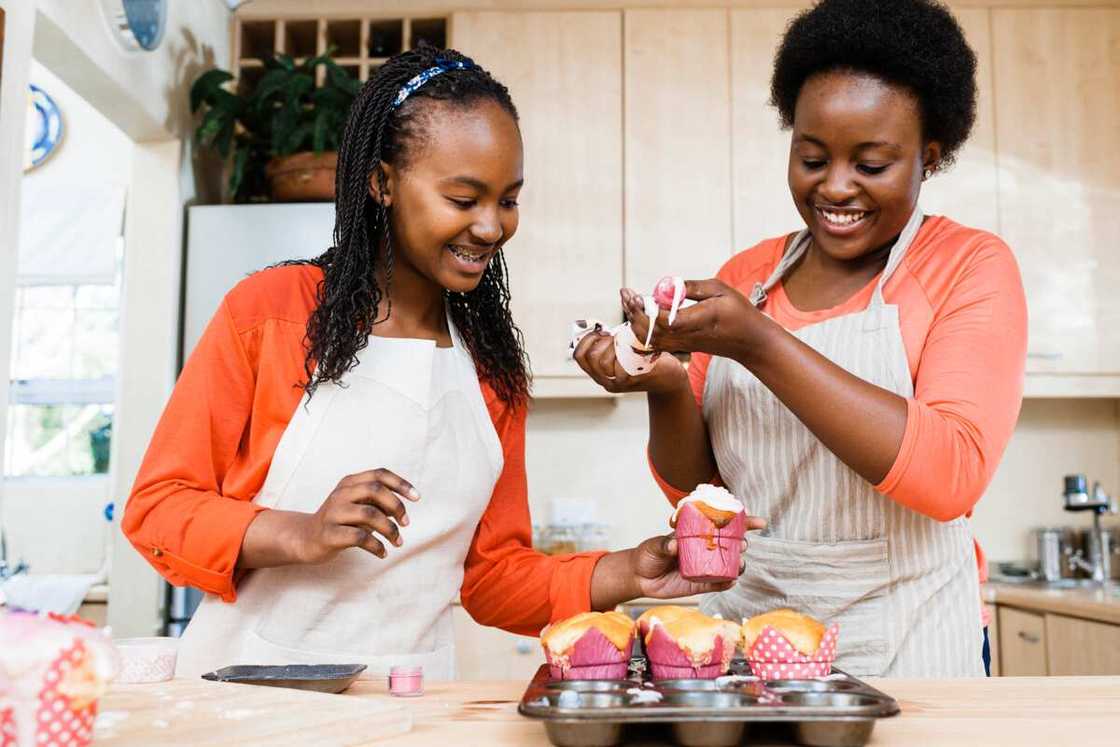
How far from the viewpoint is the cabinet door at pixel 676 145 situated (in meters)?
3.67

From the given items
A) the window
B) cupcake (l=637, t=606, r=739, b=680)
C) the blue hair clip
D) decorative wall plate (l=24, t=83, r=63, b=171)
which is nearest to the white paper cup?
cupcake (l=637, t=606, r=739, b=680)

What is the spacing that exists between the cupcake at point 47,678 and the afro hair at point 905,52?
3.95 feet

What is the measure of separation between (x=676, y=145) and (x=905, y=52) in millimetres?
2295

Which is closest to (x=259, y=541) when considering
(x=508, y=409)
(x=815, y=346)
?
(x=508, y=409)

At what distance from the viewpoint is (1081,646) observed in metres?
2.89

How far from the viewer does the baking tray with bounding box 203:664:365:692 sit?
42.6 inches

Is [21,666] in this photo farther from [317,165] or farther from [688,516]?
[317,165]

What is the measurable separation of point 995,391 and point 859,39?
515 millimetres

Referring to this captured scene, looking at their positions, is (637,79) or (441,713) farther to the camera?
(637,79)

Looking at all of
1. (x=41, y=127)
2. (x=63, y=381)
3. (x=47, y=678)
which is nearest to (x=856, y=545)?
(x=47, y=678)

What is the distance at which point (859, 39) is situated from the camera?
4.80 feet

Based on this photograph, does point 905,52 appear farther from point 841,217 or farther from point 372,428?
point 372,428

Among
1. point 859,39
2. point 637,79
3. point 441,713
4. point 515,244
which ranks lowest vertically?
point 441,713

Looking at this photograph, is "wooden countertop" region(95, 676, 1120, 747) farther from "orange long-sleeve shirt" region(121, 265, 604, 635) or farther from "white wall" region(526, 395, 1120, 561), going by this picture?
"white wall" region(526, 395, 1120, 561)
